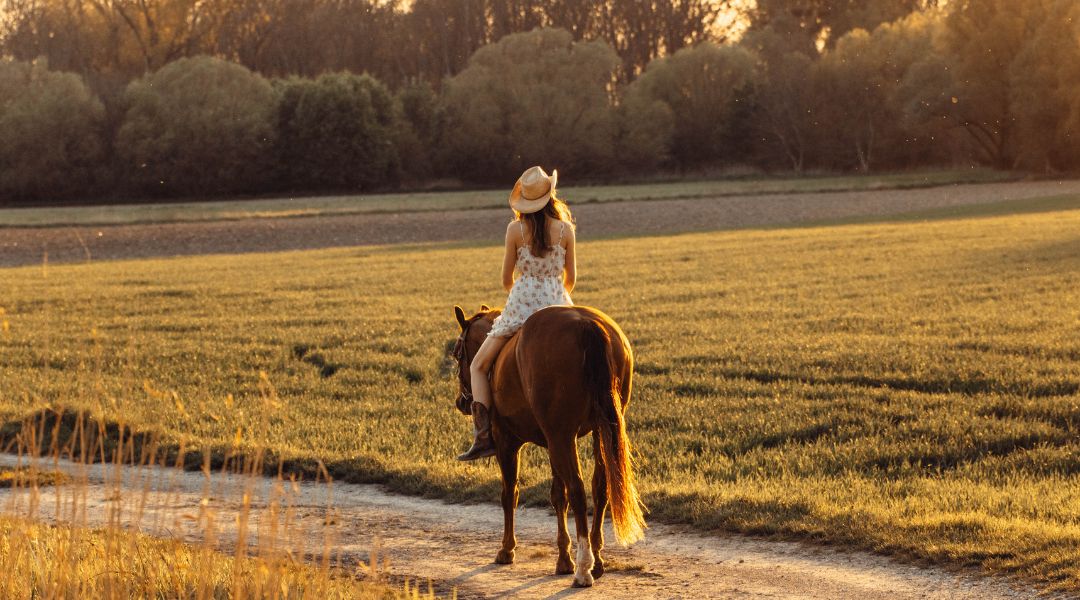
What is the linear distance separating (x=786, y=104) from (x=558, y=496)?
Answer: 3315 inches

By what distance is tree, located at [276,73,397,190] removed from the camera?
81.1 meters

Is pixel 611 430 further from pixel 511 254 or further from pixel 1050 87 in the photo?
pixel 1050 87

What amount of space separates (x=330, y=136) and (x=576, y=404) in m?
75.0

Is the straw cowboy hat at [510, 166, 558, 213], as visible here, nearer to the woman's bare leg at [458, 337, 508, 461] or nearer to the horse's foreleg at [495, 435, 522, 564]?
the woman's bare leg at [458, 337, 508, 461]

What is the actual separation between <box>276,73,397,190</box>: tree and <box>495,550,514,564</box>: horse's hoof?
73.9 m

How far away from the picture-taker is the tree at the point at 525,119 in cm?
8781

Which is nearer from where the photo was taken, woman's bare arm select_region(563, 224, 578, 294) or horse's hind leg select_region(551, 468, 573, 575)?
horse's hind leg select_region(551, 468, 573, 575)

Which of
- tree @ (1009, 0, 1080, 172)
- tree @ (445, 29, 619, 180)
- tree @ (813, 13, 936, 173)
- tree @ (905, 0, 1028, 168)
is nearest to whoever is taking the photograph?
tree @ (1009, 0, 1080, 172)

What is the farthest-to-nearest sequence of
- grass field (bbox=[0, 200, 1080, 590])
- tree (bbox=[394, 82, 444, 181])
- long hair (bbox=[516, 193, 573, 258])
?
tree (bbox=[394, 82, 444, 181]) → grass field (bbox=[0, 200, 1080, 590]) → long hair (bbox=[516, 193, 573, 258])

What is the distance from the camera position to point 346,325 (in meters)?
21.8

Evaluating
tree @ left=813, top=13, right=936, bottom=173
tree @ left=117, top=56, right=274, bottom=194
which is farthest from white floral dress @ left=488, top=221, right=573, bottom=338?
tree @ left=813, top=13, right=936, bottom=173

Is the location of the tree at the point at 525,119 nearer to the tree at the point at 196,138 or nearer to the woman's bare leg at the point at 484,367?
the tree at the point at 196,138

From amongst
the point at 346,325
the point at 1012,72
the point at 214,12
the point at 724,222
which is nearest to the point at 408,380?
the point at 346,325

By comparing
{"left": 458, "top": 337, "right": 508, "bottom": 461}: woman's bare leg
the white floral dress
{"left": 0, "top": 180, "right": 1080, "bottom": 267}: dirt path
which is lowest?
{"left": 0, "top": 180, "right": 1080, "bottom": 267}: dirt path
